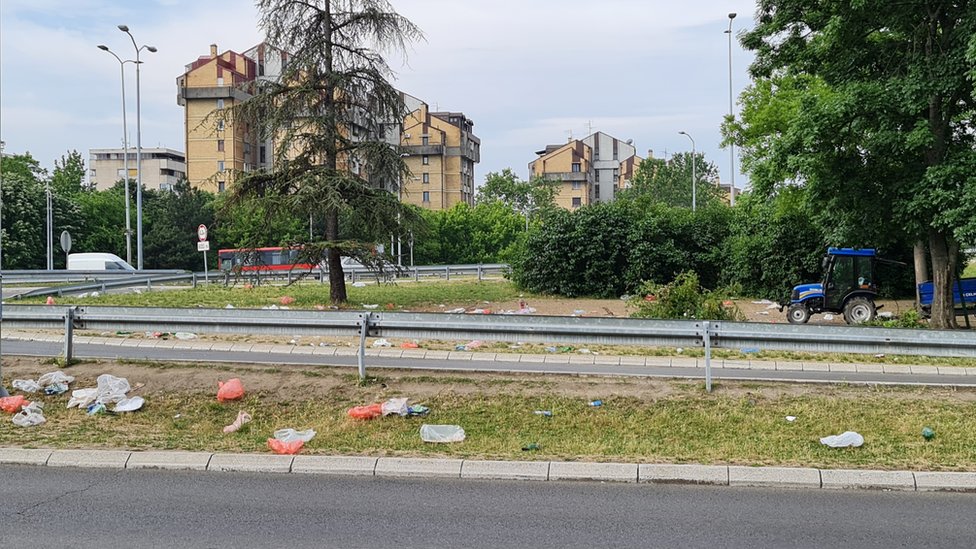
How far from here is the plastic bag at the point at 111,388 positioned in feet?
30.2

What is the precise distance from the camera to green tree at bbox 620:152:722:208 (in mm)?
87438

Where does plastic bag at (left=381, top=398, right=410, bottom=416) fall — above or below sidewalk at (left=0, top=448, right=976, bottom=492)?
above

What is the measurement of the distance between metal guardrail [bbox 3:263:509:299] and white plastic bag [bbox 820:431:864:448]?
16.8 meters

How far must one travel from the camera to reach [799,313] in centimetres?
2112

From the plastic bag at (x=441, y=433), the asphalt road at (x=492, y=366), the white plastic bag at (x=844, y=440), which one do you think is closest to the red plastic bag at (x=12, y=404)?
the asphalt road at (x=492, y=366)

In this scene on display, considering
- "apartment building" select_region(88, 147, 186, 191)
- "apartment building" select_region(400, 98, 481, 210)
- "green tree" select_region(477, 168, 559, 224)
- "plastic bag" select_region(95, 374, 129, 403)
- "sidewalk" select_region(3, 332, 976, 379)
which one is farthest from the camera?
"apartment building" select_region(88, 147, 186, 191)

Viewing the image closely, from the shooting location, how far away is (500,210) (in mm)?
68562

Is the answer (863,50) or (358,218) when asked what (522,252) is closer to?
(358,218)

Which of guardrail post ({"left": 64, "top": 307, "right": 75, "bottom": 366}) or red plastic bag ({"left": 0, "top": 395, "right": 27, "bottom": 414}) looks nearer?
red plastic bag ({"left": 0, "top": 395, "right": 27, "bottom": 414})

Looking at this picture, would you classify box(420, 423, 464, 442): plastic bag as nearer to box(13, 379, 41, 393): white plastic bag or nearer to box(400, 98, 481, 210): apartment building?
box(13, 379, 41, 393): white plastic bag

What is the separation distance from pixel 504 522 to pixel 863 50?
14037 mm

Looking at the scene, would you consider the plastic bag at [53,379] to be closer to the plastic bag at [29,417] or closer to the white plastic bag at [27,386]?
the white plastic bag at [27,386]

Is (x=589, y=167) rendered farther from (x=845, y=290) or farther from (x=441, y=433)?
(x=441, y=433)

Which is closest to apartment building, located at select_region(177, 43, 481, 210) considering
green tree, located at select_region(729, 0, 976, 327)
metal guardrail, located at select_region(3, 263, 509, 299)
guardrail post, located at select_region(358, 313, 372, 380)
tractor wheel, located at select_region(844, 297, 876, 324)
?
metal guardrail, located at select_region(3, 263, 509, 299)
